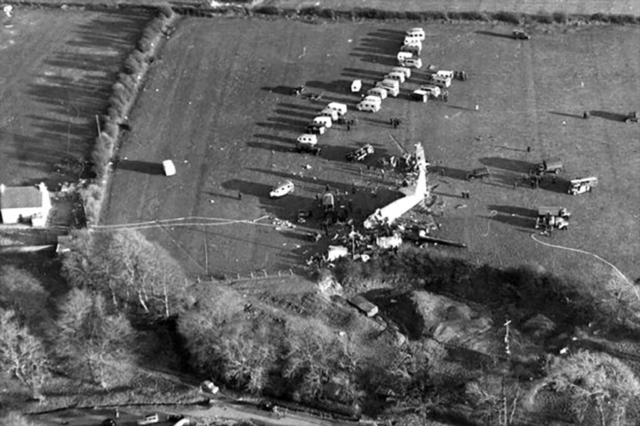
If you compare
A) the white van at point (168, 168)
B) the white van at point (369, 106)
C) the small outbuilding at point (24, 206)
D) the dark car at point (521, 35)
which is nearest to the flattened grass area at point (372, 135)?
the white van at point (168, 168)

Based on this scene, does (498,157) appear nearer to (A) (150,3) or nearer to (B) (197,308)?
(B) (197,308)

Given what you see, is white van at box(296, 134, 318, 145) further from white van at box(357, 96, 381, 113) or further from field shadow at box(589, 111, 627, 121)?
field shadow at box(589, 111, 627, 121)

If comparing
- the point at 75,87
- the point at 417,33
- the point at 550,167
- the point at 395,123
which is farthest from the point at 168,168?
the point at 417,33

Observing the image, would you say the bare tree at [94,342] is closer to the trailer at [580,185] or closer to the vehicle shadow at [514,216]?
the vehicle shadow at [514,216]

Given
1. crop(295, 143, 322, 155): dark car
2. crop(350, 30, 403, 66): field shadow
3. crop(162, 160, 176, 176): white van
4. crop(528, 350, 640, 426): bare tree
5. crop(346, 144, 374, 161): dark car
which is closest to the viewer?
crop(528, 350, 640, 426): bare tree

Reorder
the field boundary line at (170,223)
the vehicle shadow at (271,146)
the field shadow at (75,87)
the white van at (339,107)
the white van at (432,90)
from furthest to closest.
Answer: the white van at (432,90) → the white van at (339,107) → the field shadow at (75,87) → the vehicle shadow at (271,146) → the field boundary line at (170,223)

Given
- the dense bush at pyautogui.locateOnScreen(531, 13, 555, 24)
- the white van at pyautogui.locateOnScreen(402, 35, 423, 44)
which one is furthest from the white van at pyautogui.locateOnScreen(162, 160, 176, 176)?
the dense bush at pyautogui.locateOnScreen(531, 13, 555, 24)
